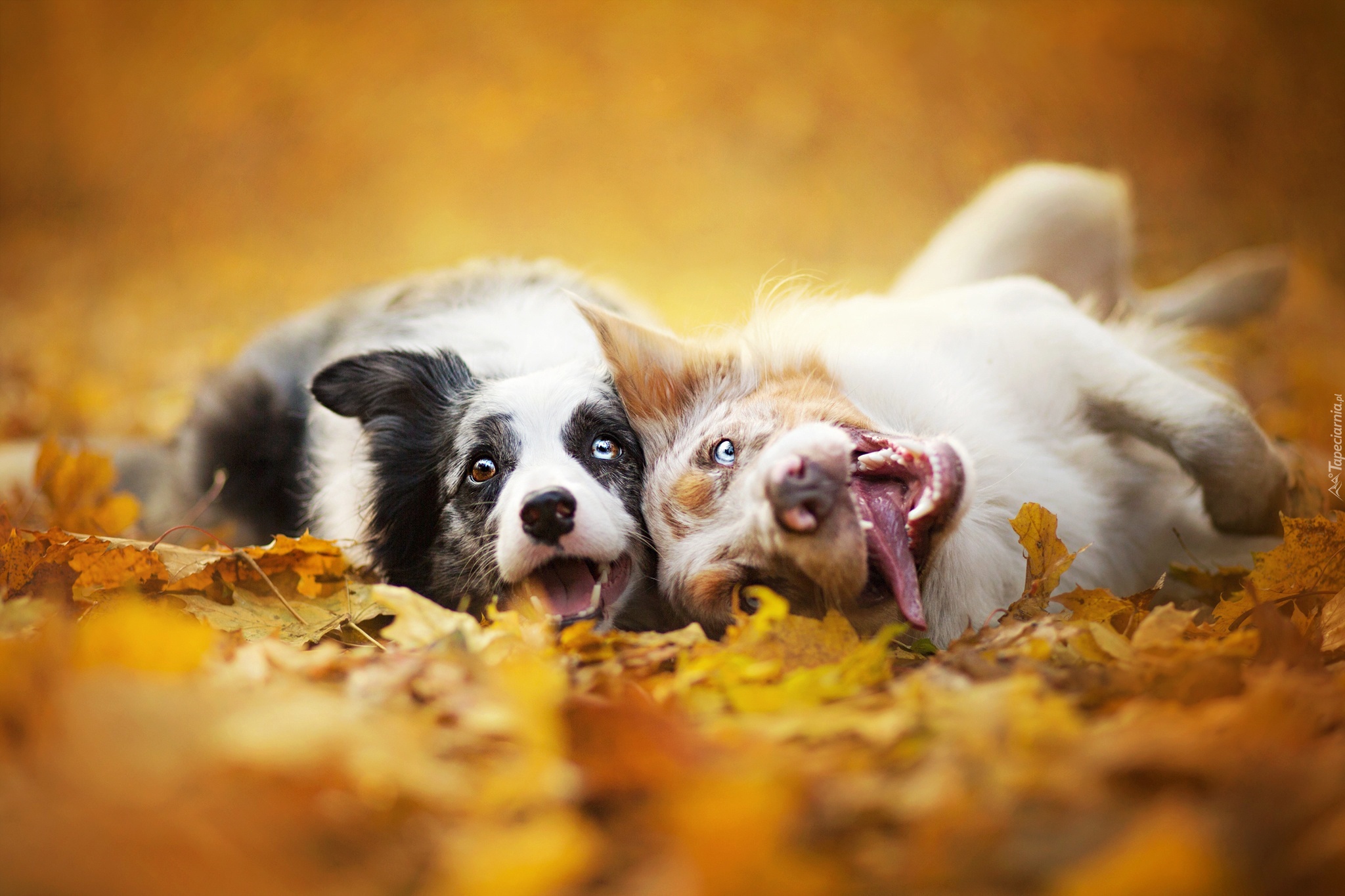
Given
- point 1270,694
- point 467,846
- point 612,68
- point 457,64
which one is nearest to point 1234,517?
point 1270,694

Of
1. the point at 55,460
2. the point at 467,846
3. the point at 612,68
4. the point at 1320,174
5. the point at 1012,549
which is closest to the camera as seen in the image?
the point at 467,846

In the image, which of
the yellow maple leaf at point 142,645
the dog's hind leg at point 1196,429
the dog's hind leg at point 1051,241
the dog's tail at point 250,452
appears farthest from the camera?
the dog's hind leg at point 1051,241

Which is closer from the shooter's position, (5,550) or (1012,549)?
(5,550)

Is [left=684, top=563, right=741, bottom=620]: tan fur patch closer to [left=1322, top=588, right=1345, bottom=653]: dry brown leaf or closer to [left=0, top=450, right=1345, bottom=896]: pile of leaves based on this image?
[left=0, top=450, right=1345, bottom=896]: pile of leaves

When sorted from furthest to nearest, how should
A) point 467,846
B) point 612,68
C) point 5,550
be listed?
point 612,68, point 5,550, point 467,846

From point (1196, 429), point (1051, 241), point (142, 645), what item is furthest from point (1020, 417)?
point (142, 645)

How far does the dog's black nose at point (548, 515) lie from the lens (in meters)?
1.89

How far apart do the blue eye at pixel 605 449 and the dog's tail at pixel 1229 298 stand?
8.51ft

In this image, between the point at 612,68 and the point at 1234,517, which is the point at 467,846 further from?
the point at 612,68

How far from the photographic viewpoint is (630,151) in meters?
7.70

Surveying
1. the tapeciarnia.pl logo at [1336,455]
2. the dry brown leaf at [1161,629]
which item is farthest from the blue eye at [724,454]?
the tapeciarnia.pl logo at [1336,455]

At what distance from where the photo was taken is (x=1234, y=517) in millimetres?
2301

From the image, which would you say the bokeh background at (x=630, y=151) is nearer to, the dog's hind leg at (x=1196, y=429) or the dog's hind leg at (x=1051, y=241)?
the dog's hind leg at (x=1051, y=241)

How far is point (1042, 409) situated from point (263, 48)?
7.10 m
